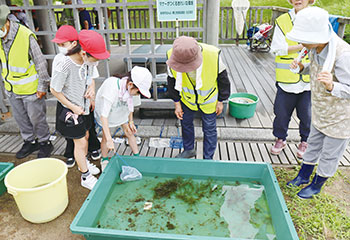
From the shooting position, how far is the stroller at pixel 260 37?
6578 millimetres

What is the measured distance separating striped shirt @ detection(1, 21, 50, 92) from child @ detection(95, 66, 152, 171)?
730mm

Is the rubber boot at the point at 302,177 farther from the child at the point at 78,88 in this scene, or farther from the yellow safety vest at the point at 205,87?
the child at the point at 78,88

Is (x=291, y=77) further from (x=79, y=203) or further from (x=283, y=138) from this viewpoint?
(x=79, y=203)

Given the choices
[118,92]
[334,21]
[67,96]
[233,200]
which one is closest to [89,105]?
[67,96]

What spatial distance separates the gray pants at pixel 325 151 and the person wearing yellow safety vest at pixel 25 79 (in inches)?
101

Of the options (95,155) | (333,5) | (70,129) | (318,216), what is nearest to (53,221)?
(70,129)

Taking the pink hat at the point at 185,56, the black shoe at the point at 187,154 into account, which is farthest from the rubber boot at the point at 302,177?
the pink hat at the point at 185,56

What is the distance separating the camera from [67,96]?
7.17 feet

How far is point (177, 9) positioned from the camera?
283cm

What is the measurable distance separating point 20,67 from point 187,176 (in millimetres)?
1918

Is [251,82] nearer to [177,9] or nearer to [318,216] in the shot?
[177,9]

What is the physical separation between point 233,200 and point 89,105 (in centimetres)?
151

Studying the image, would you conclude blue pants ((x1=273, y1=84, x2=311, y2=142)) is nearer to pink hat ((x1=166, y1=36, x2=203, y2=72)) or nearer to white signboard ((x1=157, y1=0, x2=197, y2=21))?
pink hat ((x1=166, y1=36, x2=203, y2=72))

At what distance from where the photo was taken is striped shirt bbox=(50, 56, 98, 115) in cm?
204
